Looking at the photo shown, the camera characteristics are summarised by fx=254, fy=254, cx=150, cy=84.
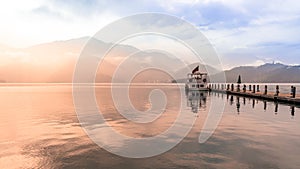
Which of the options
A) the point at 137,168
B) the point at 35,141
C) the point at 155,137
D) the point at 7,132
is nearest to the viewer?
the point at 137,168

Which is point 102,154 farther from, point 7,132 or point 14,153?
point 7,132

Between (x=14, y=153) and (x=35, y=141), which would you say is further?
(x=35, y=141)

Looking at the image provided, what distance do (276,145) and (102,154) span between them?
31.2 ft

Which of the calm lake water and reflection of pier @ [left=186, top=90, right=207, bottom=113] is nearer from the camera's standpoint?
the calm lake water

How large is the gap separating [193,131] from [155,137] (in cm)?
336

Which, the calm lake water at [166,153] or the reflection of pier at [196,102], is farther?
the reflection of pier at [196,102]

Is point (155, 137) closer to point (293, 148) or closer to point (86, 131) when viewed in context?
point (86, 131)

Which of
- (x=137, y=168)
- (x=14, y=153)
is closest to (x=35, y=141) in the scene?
(x=14, y=153)

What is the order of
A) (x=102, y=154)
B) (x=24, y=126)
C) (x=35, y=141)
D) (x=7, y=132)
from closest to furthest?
(x=102, y=154) → (x=35, y=141) → (x=7, y=132) → (x=24, y=126)

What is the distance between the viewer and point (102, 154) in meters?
12.4

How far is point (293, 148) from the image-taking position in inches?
528

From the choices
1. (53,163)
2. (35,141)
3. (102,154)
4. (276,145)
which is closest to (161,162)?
(102,154)

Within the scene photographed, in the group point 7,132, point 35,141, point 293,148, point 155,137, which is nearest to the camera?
point 293,148

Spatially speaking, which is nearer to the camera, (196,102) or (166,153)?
(166,153)
